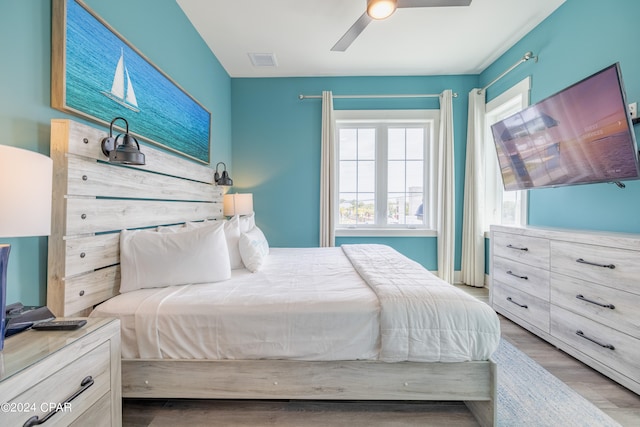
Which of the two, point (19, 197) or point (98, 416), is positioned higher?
point (19, 197)

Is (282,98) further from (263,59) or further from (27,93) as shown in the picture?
(27,93)

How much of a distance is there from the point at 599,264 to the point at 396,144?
2.61m

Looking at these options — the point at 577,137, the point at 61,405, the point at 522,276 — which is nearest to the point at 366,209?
the point at 522,276

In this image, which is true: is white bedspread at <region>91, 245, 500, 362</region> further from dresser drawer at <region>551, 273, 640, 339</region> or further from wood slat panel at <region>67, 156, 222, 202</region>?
dresser drawer at <region>551, 273, 640, 339</region>

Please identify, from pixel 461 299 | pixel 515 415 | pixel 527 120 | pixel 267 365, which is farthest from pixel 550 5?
pixel 267 365

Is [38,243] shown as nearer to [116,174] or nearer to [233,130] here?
[116,174]

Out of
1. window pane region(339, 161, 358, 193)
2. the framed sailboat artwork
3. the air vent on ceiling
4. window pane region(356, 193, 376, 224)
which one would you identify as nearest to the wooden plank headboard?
the framed sailboat artwork

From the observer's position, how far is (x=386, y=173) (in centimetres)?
387

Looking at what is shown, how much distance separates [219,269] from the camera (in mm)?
1724

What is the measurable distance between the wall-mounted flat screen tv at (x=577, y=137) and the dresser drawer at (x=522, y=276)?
2.46 feet

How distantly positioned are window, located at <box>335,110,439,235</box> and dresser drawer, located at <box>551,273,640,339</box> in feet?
6.25

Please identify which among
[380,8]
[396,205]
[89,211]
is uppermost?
[380,8]

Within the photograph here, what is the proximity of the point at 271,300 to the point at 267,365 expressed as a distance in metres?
0.31

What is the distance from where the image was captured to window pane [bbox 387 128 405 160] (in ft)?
12.7
